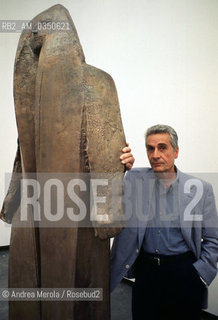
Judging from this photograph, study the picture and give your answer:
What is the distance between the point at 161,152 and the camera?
1554mm

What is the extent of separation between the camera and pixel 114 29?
2.91m

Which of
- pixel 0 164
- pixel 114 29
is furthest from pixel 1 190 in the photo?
pixel 114 29

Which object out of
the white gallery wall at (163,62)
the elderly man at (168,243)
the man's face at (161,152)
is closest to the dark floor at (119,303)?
the white gallery wall at (163,62)

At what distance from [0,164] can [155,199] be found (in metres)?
2.94

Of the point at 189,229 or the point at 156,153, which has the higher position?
the point at 156,153

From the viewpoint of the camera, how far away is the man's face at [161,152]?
1547mm

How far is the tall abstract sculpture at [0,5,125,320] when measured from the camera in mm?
1149

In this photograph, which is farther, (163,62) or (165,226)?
(163,62)

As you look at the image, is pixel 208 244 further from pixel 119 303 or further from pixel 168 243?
pixel 119 303

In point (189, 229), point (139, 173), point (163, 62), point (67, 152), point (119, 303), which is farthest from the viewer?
point (119, 303)

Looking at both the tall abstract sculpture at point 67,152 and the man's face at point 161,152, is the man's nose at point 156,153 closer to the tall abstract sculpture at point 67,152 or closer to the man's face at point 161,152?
the man's face at point 161,152

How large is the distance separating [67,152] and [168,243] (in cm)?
78

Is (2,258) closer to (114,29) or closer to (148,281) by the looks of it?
(148,281)

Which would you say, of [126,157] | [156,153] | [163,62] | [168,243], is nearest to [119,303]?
[168,243]
